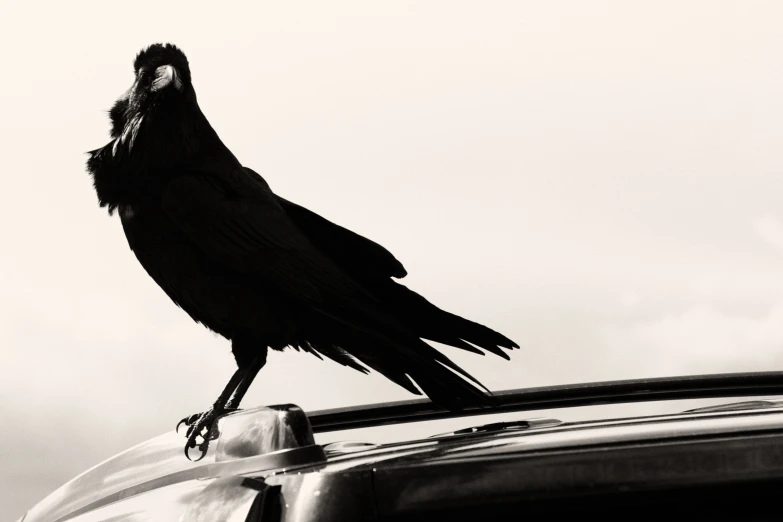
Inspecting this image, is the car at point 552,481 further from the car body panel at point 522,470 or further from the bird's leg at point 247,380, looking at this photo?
the bird's leg at point 247,380

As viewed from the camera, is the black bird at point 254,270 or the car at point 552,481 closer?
the car at point 552,481

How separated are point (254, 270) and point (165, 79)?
3.33 feet

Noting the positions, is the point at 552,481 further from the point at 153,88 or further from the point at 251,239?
the point at 153,88

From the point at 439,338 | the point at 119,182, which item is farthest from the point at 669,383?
the point at 119,182

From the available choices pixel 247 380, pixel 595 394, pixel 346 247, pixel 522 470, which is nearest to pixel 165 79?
pixel 346 247

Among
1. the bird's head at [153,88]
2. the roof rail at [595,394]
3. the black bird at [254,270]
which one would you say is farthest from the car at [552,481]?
the bird's head at [153,88]

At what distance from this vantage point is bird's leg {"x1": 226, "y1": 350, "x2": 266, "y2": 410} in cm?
323

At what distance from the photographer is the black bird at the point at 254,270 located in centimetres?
297

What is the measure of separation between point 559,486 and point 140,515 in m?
0.74

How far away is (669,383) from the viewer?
8.18 ft

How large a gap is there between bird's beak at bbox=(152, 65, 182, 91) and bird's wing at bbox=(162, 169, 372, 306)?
57 cm

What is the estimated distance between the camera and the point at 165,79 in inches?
148

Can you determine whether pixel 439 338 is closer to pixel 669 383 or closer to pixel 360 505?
pixel 669 383

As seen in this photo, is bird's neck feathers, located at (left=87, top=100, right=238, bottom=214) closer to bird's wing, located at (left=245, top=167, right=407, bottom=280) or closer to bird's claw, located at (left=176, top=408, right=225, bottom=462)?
bird's wing, located at (left=245, top=167, right=407, bottom=280)
